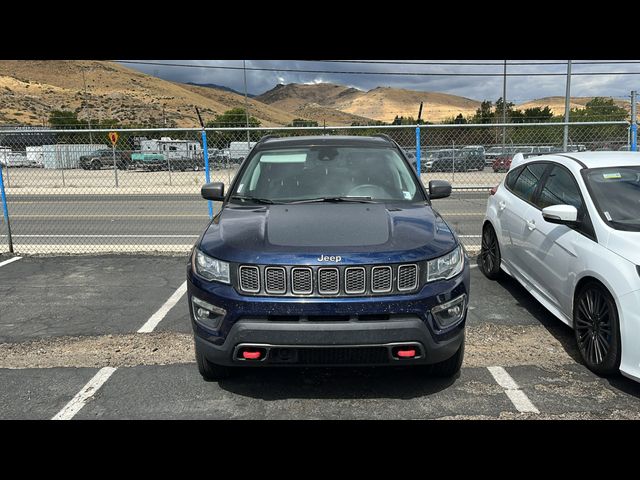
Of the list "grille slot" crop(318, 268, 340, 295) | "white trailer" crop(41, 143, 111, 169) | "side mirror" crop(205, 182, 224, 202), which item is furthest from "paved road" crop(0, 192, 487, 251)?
"grille slot" crop(318, 268, 340, 295)

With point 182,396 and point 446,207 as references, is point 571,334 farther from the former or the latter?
point 446,207

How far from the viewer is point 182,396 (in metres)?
3.50

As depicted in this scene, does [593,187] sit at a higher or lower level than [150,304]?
higher

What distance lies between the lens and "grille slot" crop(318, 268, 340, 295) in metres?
3.03

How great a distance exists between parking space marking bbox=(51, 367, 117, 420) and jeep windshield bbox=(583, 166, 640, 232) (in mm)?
4030

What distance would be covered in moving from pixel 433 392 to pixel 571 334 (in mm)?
1790

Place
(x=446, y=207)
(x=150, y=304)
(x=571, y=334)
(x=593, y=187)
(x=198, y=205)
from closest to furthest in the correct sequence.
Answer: (x=593, y=187) < (x=571, y=334) < (x=150, y=304) < (x=446, y=207) < (x=198, y=205)

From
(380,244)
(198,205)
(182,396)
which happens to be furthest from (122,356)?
(198,205)

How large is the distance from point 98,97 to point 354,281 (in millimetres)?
100946

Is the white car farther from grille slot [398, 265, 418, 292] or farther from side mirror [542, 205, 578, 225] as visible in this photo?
grille slot [398, 265, 418, 292]

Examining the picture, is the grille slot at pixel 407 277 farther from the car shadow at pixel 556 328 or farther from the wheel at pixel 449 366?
the car shadow at pixel 556 328

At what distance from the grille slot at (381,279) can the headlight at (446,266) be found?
0.27m

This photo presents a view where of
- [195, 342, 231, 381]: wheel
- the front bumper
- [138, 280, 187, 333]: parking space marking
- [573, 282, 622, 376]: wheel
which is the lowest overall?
[138, 280, 187, 333]: parking space marking

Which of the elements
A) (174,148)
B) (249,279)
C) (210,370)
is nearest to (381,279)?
(249,279)
